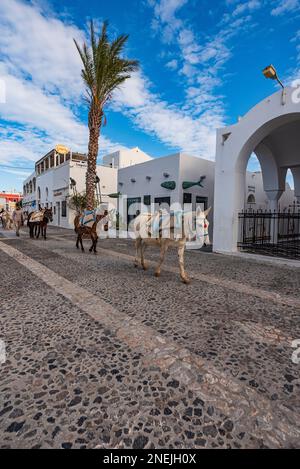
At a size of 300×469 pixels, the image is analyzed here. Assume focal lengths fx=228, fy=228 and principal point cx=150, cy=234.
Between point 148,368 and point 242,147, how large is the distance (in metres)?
8.67

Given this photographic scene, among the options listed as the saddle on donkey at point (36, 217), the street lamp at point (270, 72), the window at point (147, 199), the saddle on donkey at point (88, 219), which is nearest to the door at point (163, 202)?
the window at point (147, 199)

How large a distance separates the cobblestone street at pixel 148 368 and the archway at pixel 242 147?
17.0 feet

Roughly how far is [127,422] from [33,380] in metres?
0.93

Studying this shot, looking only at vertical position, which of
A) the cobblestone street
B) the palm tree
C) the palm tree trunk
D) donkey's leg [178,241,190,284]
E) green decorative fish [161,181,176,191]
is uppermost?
the palm tree

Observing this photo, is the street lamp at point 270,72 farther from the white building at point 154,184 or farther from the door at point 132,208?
the door at point 132,208

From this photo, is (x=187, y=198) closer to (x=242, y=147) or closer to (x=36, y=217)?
(x=242, y=147)

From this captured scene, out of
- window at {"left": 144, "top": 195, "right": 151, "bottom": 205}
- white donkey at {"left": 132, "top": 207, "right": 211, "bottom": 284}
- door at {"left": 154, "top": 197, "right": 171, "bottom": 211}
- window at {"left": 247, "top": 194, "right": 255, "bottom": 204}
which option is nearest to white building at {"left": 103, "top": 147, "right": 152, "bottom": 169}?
window at {"left": 144, "top": 195, "right": 151, "bottom": 205}

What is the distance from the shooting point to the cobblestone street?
4.97 feet

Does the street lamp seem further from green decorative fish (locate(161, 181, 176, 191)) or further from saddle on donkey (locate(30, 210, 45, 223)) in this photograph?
saddle on donkey (locate(30, 210, 45, 223))

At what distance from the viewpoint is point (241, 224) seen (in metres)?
9.78

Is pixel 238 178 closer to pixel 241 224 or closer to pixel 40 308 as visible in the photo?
pixel 241 224

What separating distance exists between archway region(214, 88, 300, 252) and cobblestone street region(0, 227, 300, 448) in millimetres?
5185
